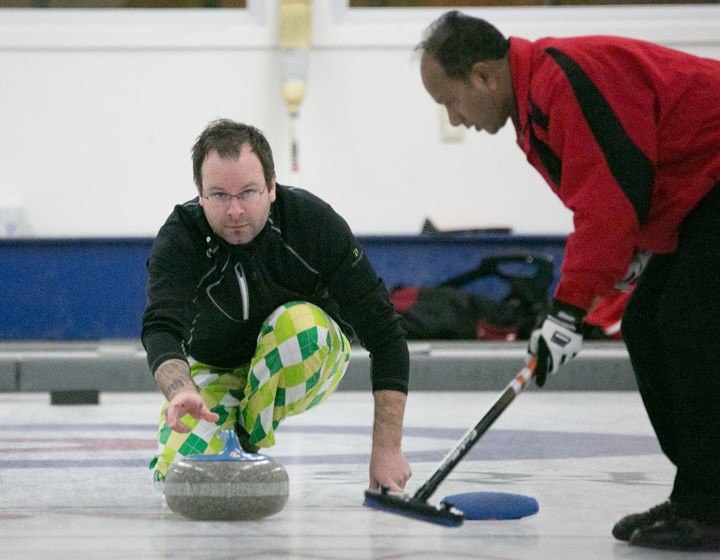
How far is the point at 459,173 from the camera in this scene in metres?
6.08

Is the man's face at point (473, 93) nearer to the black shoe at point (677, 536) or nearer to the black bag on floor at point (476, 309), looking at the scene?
the black shoe at point (677, 536)

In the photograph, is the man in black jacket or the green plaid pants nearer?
the man in black jacket

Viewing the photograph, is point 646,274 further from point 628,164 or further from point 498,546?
point 498,546

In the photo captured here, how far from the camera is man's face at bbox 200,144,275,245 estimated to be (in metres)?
2.07

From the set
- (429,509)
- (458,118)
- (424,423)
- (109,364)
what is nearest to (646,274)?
(458,118)

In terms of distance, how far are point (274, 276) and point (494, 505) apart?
24.7 inches

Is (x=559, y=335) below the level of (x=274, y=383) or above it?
above

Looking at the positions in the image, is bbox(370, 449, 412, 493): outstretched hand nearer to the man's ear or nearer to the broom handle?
the broom handle

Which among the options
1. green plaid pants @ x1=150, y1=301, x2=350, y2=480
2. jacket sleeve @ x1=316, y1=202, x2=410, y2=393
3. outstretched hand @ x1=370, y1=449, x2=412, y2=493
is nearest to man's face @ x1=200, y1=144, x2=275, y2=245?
jacket sleeve @ x1=316, y1=202, x2=410, y2=393

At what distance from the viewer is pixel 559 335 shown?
176 centimetres

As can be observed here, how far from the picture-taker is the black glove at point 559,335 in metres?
1.75

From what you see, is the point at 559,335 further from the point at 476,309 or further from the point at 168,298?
the point at 476,309

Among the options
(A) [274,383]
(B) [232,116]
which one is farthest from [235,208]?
(B) [232,116]

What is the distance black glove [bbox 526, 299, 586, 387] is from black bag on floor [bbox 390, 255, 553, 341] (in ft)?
11.6
